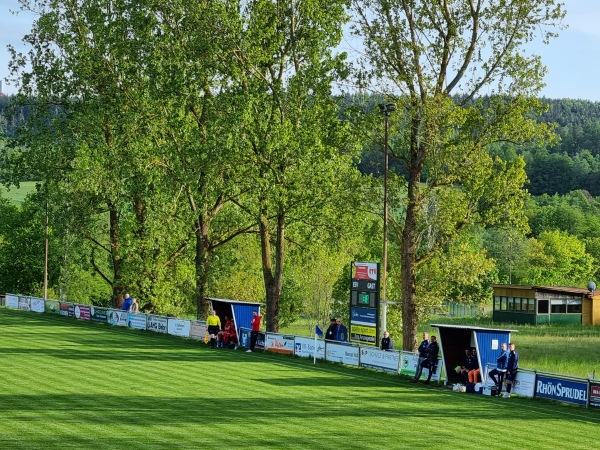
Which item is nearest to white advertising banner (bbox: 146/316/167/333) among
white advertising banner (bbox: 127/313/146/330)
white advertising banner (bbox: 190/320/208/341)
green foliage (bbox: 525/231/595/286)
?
white advertising banner (bbox: 127/313/146/330)

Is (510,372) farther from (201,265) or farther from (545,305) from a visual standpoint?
(545,305)

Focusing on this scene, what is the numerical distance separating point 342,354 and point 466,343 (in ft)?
21.9

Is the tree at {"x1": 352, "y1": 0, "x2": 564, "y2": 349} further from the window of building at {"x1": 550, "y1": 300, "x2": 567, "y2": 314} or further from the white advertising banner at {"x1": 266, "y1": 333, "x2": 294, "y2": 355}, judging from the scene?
the window of building at {"x1": 550, "y1": 300, "x2": 567, "y2": 314}

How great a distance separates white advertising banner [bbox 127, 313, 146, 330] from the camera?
167ft

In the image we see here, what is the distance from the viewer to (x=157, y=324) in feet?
162

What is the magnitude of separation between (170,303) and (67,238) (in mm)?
8322

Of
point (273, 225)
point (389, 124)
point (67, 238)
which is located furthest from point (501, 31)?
point (67, 238)

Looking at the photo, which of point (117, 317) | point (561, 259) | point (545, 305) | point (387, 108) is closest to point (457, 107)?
point (387, 108)

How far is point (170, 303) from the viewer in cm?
6153

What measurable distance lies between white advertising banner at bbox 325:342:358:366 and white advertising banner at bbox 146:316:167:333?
524 inches

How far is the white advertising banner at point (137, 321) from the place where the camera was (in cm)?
5078

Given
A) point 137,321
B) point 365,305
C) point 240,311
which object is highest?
point 365,305

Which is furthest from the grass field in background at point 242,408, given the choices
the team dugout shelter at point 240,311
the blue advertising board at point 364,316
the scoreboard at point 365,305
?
the team dugout shelter at point 240,311

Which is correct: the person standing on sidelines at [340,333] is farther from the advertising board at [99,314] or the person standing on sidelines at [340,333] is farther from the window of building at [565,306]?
the window of building at [565,306]
